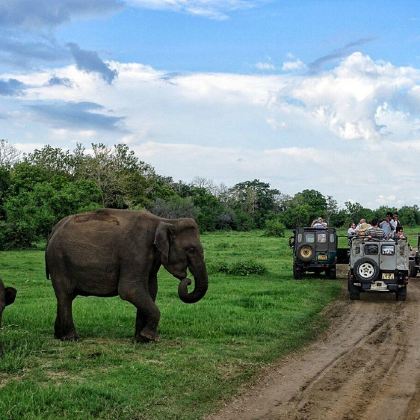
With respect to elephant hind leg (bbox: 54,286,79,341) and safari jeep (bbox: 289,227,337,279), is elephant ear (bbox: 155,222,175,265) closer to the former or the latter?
elephant hind leg (bbox: 54,286,79,341)

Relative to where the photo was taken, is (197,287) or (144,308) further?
(197,287)

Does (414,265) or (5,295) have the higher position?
(5,295)

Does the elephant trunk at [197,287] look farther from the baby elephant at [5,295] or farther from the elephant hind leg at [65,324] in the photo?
the baby elephant at [5,295]

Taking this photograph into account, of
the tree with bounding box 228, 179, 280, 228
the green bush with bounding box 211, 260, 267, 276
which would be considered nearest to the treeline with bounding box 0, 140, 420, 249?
the tree with bounding box 228, 179, 280, 228

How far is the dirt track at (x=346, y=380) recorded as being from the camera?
7.63 metres

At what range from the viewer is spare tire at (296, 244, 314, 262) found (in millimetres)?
23953

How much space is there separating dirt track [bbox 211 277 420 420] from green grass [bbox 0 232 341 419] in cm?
41

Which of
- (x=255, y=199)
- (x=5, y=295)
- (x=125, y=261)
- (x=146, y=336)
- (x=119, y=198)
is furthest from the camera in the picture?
(x=255, y=199)

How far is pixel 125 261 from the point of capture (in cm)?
1105

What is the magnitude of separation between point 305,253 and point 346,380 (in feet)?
49.3

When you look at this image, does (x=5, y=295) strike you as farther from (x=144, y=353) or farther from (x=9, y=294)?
(x=144, y=353)

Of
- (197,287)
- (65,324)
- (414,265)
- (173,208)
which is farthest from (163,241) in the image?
(173,208)

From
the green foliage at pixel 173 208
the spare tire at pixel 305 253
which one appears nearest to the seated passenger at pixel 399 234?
the spare tire at pixel 305 253

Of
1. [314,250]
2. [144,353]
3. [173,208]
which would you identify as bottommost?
[144,353]
